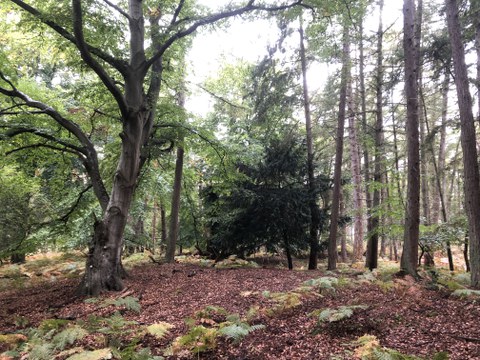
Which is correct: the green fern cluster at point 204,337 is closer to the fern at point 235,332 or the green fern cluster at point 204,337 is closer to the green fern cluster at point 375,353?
the fern at point 235,332

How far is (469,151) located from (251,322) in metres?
5.62

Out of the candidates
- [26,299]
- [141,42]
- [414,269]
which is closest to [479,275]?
[414,269]

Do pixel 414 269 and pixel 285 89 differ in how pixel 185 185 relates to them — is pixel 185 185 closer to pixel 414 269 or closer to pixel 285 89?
pixel 285 89

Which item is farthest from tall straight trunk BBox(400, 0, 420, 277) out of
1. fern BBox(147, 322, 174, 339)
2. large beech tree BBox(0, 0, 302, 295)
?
fern BBox(147, 322, 174, 339)

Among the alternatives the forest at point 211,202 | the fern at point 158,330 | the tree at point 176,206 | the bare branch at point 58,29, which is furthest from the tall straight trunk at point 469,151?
the tree at point 176,206

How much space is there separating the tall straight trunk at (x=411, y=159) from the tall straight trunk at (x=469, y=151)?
96 centimetres

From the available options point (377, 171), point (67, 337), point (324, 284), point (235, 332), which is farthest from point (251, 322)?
point (377, 171)

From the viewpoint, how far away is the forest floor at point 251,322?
11.9 feet

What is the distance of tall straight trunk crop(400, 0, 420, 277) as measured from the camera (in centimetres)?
748

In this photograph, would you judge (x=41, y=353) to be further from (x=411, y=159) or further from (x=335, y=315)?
(x=411, y=159)

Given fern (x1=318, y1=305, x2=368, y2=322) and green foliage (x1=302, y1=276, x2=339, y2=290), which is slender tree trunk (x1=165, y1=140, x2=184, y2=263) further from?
fern (x1=318, y1=305, x2=368, y2=322)

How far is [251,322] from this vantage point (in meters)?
4.74

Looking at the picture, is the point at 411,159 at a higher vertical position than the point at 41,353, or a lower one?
higher

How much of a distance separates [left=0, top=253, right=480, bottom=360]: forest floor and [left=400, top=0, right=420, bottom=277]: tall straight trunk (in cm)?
60
